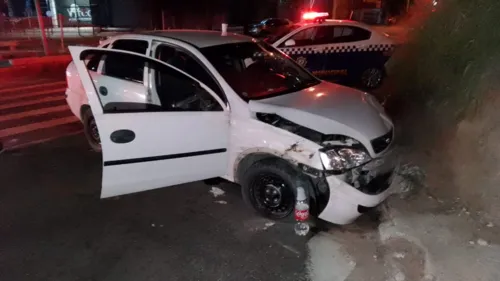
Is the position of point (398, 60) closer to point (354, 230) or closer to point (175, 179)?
point (354, 230)

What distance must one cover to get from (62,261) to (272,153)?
6.40 ft

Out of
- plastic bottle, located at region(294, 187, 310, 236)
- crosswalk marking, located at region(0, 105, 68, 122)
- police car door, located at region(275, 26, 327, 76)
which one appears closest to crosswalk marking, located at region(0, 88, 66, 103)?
crosswalk marking, located at region(0, 105, 68, 122)

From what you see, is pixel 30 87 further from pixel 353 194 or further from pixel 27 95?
pixel 353 194

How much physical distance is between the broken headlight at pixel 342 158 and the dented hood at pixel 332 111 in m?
0.15

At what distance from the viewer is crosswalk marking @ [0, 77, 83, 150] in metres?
6.46

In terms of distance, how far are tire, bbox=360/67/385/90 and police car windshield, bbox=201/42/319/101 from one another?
469 centimetres

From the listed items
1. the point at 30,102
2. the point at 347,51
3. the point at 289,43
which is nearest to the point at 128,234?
the point at 289,43

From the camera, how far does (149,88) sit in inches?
177

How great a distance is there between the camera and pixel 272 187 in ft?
12.8

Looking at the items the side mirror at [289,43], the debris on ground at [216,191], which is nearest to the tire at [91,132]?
the debris on ground at [216,191]

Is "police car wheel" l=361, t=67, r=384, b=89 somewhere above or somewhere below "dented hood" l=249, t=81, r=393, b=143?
below

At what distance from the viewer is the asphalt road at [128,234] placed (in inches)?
130

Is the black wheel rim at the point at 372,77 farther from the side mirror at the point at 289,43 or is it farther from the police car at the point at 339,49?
the side mirror at the point at 289,43

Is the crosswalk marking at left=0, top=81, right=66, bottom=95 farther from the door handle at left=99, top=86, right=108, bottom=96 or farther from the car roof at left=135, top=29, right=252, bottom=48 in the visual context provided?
the car roof at left=135, top=29, right=252, bottom=48
